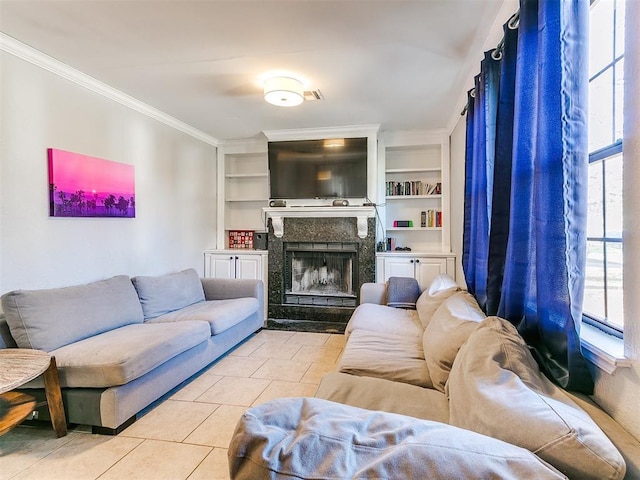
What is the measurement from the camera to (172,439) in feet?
6.80

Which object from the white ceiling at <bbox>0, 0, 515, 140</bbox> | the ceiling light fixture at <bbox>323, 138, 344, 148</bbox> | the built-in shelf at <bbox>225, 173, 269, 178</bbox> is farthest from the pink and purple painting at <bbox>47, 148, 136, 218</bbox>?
the ceiling light fixture at <bbox>323, 138, 344, 148</bbox>

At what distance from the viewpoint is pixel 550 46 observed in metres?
1.33

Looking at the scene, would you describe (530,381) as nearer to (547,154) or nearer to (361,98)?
(547,154)

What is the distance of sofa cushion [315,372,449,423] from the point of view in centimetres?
149

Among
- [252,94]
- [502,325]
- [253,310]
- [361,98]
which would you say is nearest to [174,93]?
[252,94]

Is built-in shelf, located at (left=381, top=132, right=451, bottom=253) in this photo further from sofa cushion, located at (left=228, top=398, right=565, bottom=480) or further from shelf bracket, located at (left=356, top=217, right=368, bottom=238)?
sofa cushion, located at (left=228, top=398, right=565, bottom=480)

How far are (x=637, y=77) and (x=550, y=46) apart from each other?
0.44 metres

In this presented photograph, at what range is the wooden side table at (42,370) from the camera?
182 centimetres

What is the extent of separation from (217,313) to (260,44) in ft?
7.37

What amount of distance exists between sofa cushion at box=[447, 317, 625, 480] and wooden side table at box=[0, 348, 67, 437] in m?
2.04

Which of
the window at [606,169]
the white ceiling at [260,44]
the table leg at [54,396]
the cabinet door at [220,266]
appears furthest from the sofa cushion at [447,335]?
the cabinet door at [220,266]

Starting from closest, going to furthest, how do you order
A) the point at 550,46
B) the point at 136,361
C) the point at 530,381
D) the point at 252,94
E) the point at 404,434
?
1. the point at 404,434
2. the point at 530,381
3. the point at 550,46
4. the point at 136,361
5. the point at 252,94

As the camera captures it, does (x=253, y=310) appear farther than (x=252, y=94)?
Yes

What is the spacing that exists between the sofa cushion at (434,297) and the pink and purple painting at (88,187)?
9.39 ft
